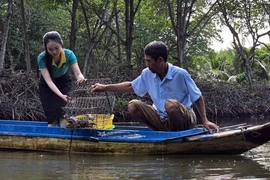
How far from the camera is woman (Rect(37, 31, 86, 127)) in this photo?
600 centimetres

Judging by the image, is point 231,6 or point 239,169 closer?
point 239,169

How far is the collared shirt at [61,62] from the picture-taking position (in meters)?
6.22

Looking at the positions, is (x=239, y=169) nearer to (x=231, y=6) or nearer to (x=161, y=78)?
(x=161, y=78)

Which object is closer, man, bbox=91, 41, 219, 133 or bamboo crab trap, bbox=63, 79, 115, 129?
man, bbox=91, 41, 219, 133

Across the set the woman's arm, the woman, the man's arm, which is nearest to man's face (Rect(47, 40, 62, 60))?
the woman

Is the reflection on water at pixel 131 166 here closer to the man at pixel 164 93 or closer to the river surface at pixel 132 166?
the river surface at pixel 132 166

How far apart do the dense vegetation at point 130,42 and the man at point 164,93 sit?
5.31 m

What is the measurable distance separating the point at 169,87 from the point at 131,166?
1.07 metres

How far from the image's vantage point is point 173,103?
5.52 m

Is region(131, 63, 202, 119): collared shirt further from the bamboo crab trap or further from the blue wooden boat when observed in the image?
the bamboo crab trap

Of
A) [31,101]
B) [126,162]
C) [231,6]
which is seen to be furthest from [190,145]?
[231,6]

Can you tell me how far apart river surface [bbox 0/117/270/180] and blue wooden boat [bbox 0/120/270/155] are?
95mm

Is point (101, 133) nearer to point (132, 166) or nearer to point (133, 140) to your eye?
point (133, 140)

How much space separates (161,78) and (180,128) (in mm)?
637
